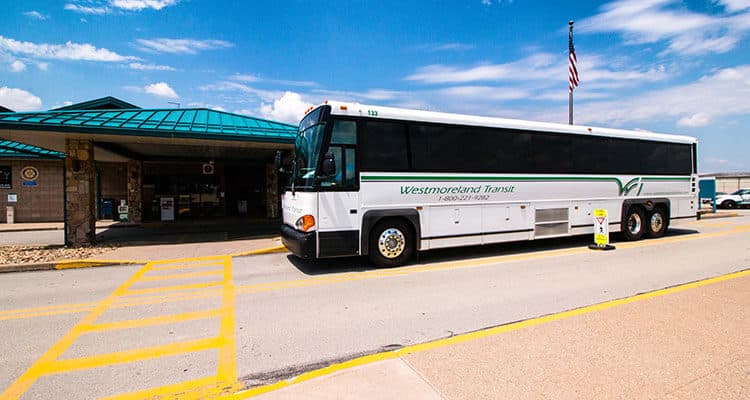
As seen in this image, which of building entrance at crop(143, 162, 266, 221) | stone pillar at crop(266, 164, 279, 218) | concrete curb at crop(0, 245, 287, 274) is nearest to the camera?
concrete curb at crop(0, 245, 287, 274)

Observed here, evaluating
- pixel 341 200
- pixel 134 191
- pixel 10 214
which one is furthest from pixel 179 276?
pixel 10 214

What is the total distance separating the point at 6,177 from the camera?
18.7 metres

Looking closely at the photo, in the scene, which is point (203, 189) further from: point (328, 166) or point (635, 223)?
point (635, 223)

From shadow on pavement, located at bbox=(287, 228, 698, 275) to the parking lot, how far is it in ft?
0.28

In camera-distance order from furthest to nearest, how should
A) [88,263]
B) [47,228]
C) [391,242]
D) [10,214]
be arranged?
[10,214]
[47,228]
[88,263]
[391,242]

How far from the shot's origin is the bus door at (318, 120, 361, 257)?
7309 mm

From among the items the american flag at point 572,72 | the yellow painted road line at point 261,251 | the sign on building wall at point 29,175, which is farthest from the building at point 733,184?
the sign on building wall at point 29,175

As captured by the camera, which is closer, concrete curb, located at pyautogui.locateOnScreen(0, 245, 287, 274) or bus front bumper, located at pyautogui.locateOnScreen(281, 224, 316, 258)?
bus front bumper, located at pyautogui.locateOnScreen(281, 224, 316, 258)

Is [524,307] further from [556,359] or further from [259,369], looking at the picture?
[259,369]

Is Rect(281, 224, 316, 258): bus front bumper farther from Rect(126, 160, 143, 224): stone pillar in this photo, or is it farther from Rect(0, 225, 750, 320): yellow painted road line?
Rect(126, 160, 143, 224): stone pillar

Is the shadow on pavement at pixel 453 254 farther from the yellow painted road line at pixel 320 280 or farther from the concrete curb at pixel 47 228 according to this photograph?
the concrete curb at pixel 47 228

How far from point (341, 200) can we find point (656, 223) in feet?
34.3

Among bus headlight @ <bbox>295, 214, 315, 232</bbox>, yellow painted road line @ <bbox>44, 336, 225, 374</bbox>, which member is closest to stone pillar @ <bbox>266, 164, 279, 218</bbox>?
bus headlight @ <bbox>295, 214, 315, 232</bbox>

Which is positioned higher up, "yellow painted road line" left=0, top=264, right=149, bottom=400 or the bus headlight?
the bus headlight
